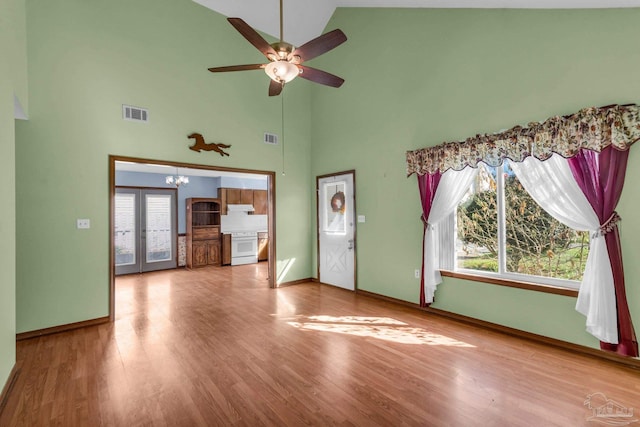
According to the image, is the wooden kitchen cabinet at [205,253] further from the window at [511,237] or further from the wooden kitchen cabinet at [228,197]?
the window at [511,237]

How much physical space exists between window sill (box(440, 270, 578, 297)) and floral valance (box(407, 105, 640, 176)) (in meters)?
1.35

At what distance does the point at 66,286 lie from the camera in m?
3.67

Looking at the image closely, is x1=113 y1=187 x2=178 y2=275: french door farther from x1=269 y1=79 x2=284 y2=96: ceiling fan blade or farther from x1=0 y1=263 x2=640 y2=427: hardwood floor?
x1=269 y1=79 x2=284 y2=96: ceiling fan blade

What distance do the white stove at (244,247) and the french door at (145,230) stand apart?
4.92 ft

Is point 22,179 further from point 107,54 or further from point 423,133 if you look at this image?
point 423,133

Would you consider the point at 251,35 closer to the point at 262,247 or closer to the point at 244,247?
the point at 244,247

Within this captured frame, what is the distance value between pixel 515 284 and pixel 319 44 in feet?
10.7

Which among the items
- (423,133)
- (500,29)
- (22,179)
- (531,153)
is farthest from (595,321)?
(22,179)

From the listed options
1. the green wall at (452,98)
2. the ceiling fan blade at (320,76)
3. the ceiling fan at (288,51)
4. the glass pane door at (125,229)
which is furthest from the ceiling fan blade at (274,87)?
the glass pane door at (125,229)

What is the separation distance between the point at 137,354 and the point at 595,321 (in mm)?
4380

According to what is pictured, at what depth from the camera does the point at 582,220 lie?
2826mm

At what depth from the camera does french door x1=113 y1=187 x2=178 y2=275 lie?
7137mm
